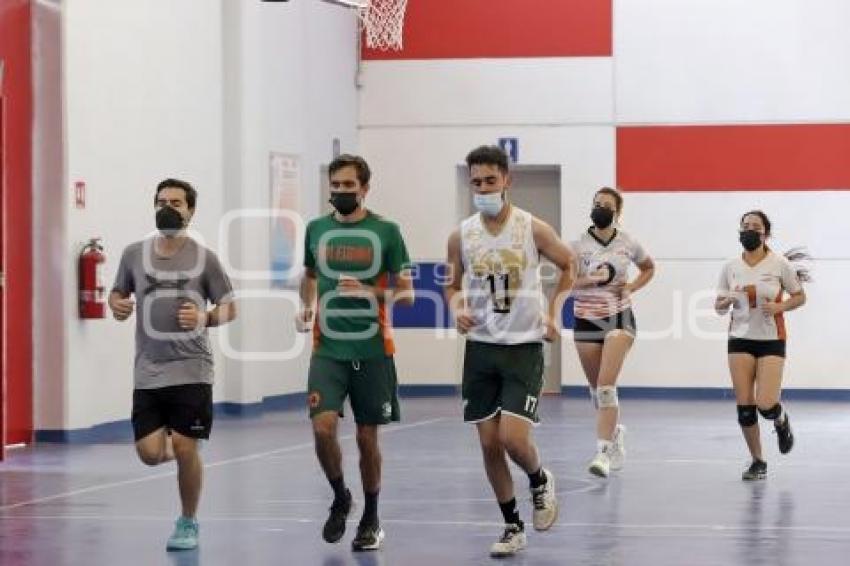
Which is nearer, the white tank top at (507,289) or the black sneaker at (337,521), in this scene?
the white tank top at (507,289)

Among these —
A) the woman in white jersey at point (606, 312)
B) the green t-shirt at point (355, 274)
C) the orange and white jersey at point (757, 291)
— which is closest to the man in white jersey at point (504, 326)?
the green t-shirt at point (355, 274)

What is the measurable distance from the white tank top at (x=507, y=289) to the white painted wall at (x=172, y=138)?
7.50 meters

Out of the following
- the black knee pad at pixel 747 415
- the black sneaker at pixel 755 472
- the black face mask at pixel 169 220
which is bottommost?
the black sneaker at pixel 755 472

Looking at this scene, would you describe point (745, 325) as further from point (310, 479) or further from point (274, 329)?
point (274, 329)

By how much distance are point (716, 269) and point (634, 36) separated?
3.14 metres

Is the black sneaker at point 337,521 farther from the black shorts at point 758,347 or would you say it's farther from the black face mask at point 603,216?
the black face mask at point 603,216

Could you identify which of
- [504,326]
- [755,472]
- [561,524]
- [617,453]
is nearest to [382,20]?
[617,453]

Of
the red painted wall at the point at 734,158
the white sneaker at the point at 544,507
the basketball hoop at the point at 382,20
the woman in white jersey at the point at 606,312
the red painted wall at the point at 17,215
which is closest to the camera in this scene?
the white sneaker at the point at 544,507

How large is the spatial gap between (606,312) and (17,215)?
5.55 metres

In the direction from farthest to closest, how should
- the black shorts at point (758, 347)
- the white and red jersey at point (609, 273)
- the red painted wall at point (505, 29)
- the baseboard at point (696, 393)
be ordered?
the red painted wall at point (505, 29), the baseboard at point (696, 393), the white and red jersey at point (609, 273), the black shorts at point (758, 347)

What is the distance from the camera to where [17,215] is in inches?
628

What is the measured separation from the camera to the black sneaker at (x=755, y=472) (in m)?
13.1

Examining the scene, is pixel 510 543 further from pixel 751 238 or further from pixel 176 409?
pixel 751 238

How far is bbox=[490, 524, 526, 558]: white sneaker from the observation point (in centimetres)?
933
